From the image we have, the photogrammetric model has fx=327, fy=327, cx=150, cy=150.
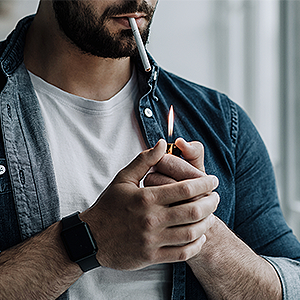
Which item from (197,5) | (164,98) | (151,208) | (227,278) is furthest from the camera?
(197,5)

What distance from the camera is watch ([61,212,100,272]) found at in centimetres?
61

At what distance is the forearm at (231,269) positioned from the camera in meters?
0.75

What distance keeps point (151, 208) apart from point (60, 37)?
23.3 inches

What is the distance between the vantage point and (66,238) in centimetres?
63

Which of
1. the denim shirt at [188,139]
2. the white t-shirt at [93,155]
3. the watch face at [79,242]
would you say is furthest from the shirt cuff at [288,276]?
the watch face at [79,242]

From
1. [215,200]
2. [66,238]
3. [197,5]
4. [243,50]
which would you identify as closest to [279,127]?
[243,50]

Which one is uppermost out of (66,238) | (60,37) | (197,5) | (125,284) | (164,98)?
(197,5)

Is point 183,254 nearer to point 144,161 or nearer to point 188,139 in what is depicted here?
point 144,161

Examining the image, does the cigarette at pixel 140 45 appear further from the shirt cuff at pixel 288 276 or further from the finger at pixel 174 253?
the shirt cuff at pixel 288 276

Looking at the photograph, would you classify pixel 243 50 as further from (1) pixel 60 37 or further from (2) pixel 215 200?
(2) pixel 215 200

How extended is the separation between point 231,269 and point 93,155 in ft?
1.42

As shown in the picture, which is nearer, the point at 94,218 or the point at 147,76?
the point at 94,218

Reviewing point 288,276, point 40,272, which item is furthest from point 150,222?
point 288,276

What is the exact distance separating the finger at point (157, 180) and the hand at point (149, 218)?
0.02 m
